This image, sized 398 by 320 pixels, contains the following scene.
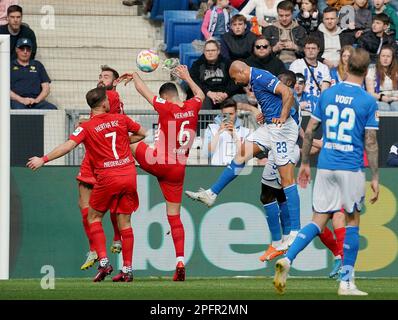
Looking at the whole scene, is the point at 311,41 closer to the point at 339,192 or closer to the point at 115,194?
the point at 115,194

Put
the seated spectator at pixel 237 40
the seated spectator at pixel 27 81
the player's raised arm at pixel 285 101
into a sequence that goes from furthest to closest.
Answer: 1. the seated spectator at pixel 237 40
2. the seated spectator at pixel 27 81
3. the player's raised arm at pixel 285 101

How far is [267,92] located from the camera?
650 inches

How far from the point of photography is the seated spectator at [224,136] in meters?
18.4

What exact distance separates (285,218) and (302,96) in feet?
9.34

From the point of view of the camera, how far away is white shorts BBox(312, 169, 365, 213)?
13.2m

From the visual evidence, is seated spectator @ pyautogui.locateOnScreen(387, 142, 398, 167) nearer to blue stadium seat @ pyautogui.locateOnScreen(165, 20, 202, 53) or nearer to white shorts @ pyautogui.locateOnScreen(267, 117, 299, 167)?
white shorts @ pyautogui.locateOnScreen(267, 117, 299, 167)

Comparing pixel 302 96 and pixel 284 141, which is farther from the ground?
pixel 302 96

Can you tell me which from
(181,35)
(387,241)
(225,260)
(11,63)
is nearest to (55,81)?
(11,63)

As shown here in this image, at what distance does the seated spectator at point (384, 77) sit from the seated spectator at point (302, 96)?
103 cm

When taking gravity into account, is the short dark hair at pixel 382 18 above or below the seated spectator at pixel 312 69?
above

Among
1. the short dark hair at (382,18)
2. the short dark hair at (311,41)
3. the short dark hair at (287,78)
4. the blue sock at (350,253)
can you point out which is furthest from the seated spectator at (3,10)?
the blue sock at (350,253)

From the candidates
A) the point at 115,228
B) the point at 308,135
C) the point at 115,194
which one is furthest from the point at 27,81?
the point at 308,135

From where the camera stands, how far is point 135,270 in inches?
723

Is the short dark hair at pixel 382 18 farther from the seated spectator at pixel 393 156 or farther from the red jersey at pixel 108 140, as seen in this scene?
the red jersey at pixel 108 140
